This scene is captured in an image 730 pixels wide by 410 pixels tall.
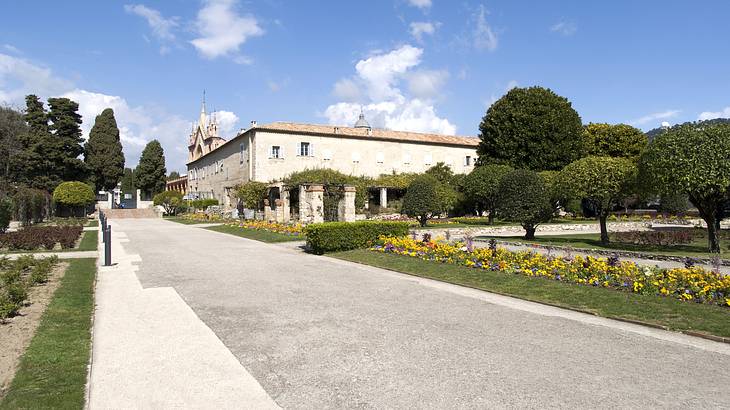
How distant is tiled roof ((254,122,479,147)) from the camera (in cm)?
4152

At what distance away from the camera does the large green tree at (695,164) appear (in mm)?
13688

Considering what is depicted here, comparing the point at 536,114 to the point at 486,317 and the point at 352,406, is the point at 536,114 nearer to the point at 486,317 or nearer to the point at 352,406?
the point at 486,317

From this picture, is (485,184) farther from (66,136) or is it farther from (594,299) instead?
(66,136)

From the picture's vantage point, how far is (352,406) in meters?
3.80

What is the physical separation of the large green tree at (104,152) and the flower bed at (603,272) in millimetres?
55152

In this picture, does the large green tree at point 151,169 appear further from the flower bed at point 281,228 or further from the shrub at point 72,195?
the flower bed at point 281,228

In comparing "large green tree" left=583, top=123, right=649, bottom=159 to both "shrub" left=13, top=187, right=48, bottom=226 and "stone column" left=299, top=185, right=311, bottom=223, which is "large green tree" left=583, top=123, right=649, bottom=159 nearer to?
"stone column" left=299, top=185, right=311, bottom=223

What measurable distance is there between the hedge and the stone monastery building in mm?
25687

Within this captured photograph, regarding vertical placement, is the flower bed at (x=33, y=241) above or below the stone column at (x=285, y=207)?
below

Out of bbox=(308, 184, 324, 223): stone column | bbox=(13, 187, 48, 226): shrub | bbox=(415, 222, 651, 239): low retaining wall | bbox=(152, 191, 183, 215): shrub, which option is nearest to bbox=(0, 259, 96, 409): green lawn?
bbox=(308, 184, 324, 223): stone column

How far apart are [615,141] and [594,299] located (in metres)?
39.8

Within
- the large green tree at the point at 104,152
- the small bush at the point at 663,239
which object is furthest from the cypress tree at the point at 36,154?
the small bush at the point at 663,239

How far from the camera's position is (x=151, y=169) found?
75.8 m

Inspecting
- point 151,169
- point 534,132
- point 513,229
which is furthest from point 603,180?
point 151,169
